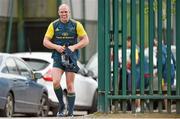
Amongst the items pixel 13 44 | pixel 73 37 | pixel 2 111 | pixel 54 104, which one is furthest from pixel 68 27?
pixel 13 44

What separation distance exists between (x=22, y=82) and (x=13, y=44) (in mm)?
→ 14814

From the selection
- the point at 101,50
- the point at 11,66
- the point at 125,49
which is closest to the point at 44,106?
the point at 11,66

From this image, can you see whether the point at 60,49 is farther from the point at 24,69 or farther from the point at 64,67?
the point at 24,69

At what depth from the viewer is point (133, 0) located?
1364 centimetres

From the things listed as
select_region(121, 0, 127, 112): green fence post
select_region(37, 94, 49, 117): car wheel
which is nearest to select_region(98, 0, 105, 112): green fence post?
select_region(121, 0, 127, 112): green fence post

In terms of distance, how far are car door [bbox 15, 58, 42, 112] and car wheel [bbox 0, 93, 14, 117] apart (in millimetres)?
996

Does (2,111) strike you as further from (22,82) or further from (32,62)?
(32,62)

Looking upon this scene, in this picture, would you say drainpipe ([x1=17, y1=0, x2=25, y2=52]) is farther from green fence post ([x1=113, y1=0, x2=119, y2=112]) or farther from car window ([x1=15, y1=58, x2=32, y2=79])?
green fence post ([x1=113, y1=0, x2=119, y2=112])

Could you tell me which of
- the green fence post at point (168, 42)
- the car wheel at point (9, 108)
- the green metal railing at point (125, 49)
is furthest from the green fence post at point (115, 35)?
the car wheel at point (9, 108)

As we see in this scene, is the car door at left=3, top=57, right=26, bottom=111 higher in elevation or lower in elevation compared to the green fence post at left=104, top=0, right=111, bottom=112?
lower

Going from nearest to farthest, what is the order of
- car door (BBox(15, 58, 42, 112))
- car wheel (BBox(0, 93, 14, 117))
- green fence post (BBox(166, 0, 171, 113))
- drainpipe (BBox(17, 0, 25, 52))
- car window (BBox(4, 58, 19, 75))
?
green fence post (BBox(166, 0, 171, 113))
car wheel (BBox(0, 93, 14, 117))
car window (BBox(4, 58, 19, 75))
car door (BBox(15, 58, 42, 112))
drainpipe (BBox(17, 0, 25, 52))

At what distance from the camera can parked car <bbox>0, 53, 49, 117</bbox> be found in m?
16.9

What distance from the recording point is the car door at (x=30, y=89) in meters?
18.4

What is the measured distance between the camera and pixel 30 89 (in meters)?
18.5
